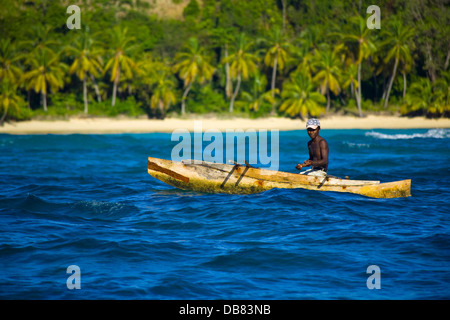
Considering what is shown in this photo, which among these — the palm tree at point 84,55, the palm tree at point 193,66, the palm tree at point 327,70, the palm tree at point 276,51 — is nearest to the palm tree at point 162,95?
the palm tree at point 193,66

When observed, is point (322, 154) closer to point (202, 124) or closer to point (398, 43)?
point (202, 124)

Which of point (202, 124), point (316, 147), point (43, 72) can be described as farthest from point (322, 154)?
point (43, 72)

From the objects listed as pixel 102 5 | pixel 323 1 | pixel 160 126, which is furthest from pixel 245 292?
pixel 102 5

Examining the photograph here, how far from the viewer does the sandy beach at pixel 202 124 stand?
4353cm

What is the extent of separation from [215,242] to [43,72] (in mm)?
38432

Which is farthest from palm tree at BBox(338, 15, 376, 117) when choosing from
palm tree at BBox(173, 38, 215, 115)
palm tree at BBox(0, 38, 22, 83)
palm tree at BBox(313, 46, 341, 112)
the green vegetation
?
palm tree at BBox(0, 38, 22, 83)

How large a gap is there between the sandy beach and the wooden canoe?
30.7m

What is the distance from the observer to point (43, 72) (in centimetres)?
4434

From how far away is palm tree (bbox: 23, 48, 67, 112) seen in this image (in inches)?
1738

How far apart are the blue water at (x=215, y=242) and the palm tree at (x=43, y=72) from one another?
28.5 meters

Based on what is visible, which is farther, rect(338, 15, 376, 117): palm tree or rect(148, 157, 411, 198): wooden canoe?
rect(338, 15, 376, 117): palm tree

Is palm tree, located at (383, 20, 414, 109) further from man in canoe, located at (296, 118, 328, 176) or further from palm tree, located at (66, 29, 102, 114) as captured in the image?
man in canoe, located at (296, 118, 328, 176)

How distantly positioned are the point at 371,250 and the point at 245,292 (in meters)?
2.90

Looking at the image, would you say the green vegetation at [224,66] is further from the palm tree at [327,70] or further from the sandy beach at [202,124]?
the sandy beach at [202,124]
